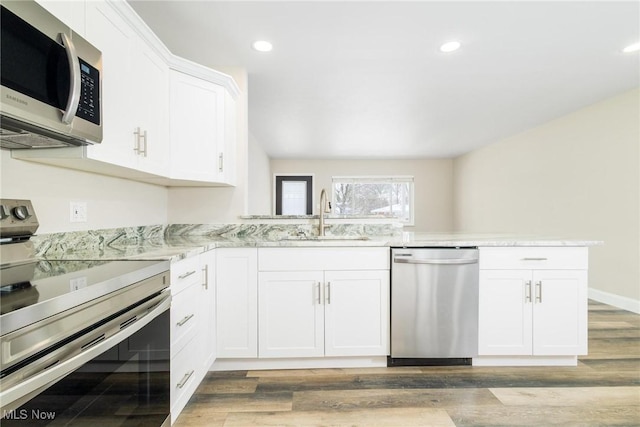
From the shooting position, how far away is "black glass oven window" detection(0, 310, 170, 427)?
729 mm

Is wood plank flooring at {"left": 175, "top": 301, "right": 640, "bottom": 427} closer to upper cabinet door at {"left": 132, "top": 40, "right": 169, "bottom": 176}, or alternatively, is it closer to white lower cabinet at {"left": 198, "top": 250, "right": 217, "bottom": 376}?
white lower cabinet at {"left": 198, "top": 250, "right": 217, "bottom": 376}

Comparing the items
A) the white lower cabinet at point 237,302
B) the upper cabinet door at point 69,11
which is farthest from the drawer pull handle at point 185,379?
the upper cabinet door at point 69,11

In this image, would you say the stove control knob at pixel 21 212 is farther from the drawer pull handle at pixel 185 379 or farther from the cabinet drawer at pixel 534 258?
the cabinet drawer at pixel 534 258

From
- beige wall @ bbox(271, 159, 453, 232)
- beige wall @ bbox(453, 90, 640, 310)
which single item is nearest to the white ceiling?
beige wall @ bbox(453, 90, 640, 310)

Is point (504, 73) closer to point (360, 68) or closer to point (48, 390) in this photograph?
point (360, 68)

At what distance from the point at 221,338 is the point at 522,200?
5051 mm

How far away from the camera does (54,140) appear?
1.17 metres

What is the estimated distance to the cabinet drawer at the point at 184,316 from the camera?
142 cm

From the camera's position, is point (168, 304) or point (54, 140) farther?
point (168, 304)

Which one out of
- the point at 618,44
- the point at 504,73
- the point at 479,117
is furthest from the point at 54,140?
the point at 479,117

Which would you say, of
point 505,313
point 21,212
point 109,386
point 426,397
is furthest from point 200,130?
point 505,313

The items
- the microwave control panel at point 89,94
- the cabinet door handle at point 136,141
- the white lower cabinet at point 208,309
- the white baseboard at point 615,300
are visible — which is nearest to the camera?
the microwave control panel at point 89,94

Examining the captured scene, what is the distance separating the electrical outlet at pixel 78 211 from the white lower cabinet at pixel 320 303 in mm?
1000

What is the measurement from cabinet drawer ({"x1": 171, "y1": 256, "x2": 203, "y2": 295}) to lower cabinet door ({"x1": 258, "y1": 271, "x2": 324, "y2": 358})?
1.41 feet
